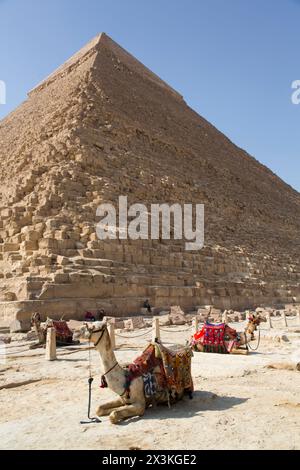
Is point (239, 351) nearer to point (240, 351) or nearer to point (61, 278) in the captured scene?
point (240, 351)

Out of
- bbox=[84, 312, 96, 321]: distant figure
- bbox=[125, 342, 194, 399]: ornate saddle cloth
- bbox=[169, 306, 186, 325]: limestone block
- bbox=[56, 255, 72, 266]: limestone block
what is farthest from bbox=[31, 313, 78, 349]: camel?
bbox=[125, 342, 194, 399]: ornate saddle cloth

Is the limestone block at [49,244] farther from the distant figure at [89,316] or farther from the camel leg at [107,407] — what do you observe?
the camel leg at [107,407]

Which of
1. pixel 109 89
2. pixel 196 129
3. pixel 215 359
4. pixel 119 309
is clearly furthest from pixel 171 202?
pixel 196 129

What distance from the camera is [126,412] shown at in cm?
335

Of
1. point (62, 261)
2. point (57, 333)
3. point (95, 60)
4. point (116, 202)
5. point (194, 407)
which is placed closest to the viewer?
point (194, 407)

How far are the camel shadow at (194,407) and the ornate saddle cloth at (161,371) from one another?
106 millimetres

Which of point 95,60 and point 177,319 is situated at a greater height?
point 95,60

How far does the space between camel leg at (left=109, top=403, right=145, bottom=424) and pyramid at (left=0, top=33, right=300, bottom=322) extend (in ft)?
21.7

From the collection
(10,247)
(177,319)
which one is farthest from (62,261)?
(177,319)

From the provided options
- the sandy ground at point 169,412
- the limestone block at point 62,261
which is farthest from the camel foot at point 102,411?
the limestone block at point 62,261

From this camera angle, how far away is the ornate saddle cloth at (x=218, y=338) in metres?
6.78

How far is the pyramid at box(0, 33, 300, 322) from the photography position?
11555mm

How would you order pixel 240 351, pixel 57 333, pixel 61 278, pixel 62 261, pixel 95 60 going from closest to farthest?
pixel 240 351, pixel 57 333, pixel 61 278, pixel 62 261, pixel 95 60

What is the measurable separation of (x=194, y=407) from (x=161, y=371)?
1.39 feet
